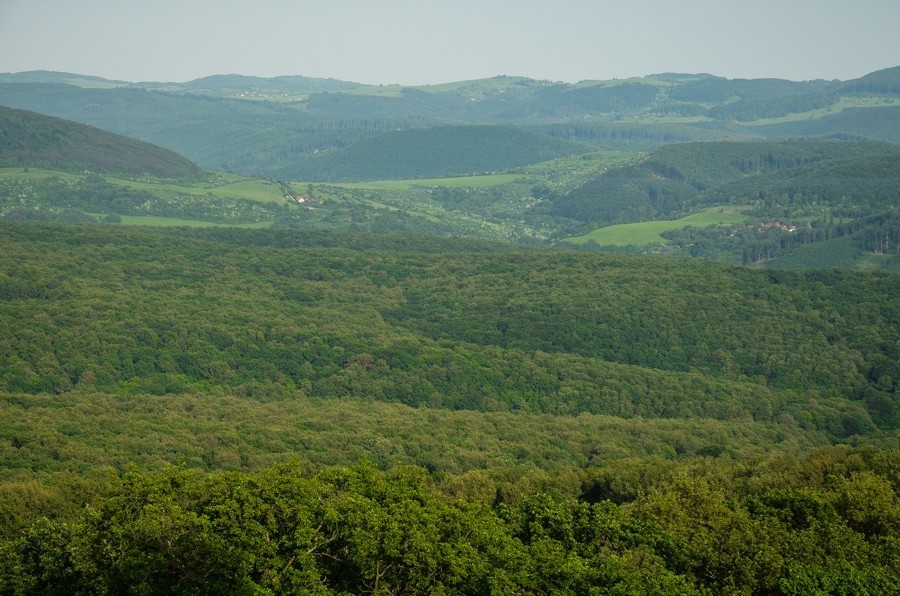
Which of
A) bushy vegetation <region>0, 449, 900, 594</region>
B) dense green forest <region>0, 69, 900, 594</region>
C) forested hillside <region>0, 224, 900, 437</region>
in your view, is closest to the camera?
bushy vegetation <region>0, 449, 900, 594</region>

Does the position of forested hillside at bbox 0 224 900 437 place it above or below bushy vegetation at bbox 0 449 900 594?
below

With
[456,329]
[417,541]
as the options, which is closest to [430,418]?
[456,329]

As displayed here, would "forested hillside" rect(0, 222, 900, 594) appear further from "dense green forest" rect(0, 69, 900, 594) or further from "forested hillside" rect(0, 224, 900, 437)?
"forested hillside" rect(0, 224, 900, 437)

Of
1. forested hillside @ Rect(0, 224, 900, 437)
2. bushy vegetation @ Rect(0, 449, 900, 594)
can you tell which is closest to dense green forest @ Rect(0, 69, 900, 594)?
bushy vegetation @ Rect(0, 449, 900, 594)

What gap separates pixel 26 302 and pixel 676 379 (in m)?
78.2

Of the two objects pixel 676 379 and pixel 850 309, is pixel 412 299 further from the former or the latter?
pixel 850 309

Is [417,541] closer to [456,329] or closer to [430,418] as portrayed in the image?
[430,418]

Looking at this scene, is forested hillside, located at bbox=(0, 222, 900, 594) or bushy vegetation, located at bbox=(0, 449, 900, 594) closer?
bushy vegetation, located at bbox=(0, 449, 900, 594)

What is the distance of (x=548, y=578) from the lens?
139ft

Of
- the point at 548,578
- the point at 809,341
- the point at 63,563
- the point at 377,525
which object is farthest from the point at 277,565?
the point at 809,341

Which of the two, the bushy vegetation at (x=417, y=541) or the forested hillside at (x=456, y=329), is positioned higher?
the bushy vegetation at (x=417, y=541)

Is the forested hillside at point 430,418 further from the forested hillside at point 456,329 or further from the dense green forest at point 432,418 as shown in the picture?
the forested hillside at point 456,329

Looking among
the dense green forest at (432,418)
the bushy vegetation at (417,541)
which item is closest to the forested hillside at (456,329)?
the dense green forest at (432,418)

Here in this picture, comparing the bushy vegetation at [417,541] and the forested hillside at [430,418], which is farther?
the forested hillside at [430,418]
